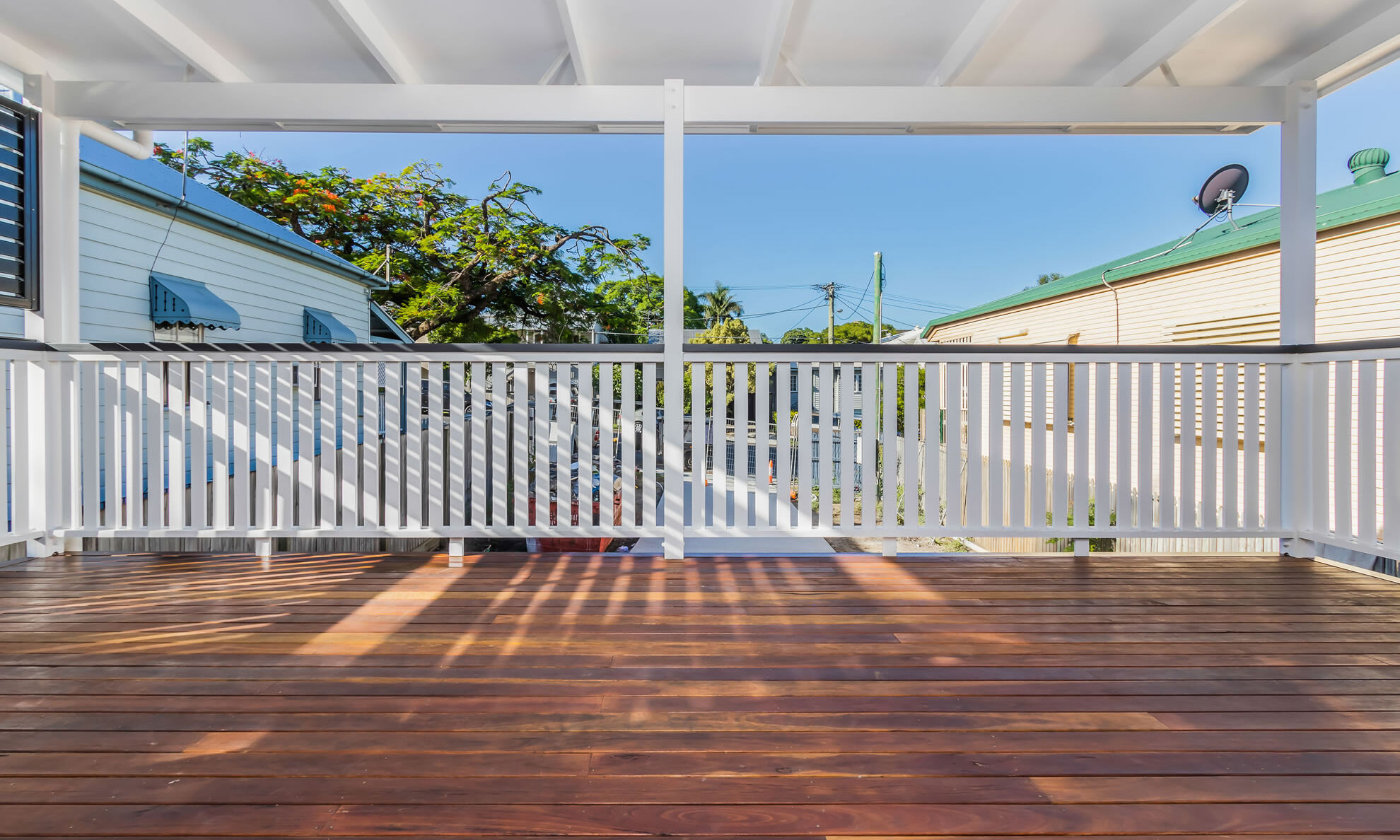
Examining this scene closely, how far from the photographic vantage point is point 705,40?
2.64 m

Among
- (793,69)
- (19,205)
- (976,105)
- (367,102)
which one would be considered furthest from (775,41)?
(19,205)

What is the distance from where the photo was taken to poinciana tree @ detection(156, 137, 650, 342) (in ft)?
31.5

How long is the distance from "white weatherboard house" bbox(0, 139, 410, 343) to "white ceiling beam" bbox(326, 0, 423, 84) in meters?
2.30

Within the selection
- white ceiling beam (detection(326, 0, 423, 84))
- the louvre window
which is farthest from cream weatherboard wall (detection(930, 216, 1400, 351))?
the louvre window

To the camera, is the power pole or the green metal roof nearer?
the power pole

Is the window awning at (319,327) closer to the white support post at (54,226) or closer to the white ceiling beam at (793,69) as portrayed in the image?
the white support post at (54,226)

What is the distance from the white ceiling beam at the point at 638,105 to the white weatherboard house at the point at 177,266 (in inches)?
59.1

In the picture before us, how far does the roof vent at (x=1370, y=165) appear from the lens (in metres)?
5.68

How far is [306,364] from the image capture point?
106 inches

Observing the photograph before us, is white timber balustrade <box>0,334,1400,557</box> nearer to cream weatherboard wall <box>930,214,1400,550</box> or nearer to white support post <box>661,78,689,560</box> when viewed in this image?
white support post <box>661,78,689,560</box>

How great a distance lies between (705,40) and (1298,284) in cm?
288

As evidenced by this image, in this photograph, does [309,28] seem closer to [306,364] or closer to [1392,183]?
[306,364]

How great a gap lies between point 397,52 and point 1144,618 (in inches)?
146

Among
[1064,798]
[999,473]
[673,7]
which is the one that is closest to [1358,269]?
[999,473]
